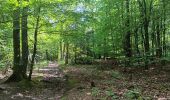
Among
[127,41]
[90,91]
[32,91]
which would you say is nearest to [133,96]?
[90,91]

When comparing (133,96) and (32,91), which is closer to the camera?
(133,96)

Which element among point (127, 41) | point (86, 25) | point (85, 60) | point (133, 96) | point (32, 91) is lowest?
point (32, 91)

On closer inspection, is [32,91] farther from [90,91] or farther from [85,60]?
[85,60]

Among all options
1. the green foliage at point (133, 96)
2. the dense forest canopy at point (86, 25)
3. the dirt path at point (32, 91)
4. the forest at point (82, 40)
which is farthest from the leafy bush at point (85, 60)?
the green foliage at point (133, 96)

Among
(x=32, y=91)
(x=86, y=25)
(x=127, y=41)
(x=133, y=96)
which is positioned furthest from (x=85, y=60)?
(x=133, y=96)

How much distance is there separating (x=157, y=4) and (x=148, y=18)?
6.90 ft

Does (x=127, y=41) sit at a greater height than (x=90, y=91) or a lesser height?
greater

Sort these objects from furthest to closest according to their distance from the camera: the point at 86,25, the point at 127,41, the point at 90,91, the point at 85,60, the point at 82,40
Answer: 1. the point at 85,60
2. the point at 127,41
3. the point at 82,40
4. the point at 86,25
5. the point at 90,91

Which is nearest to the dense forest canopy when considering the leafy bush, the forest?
the forest

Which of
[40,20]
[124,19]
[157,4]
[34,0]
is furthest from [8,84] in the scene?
[157,4]

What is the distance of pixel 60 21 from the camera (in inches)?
755

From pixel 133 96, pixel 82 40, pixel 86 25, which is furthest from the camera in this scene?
pixel 82 40

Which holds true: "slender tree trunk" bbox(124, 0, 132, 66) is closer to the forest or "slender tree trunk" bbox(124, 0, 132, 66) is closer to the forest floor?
→ the forest

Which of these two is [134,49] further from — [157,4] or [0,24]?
[0,24]
